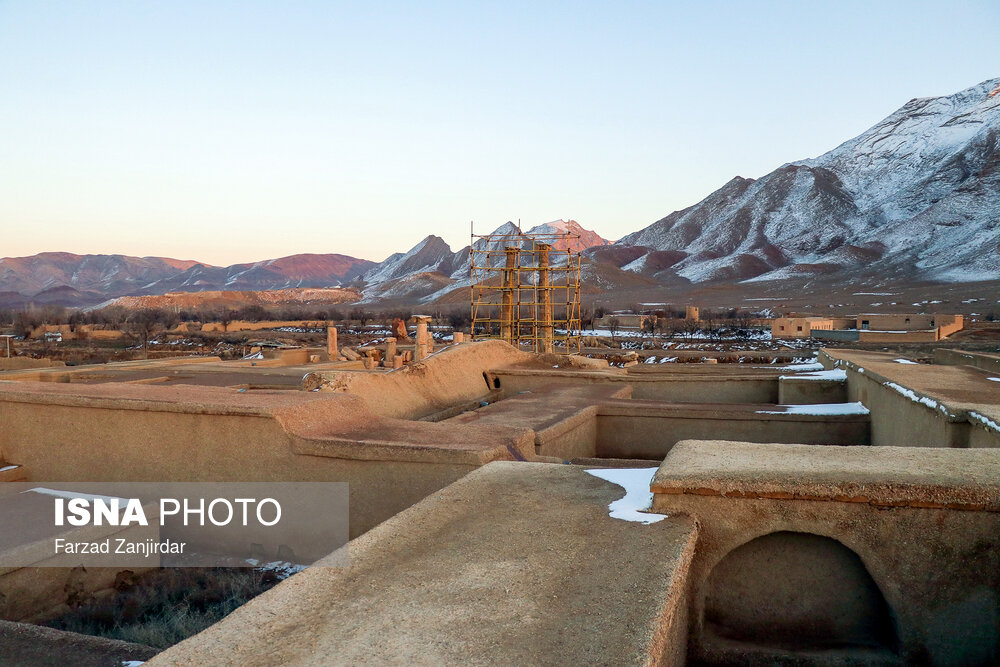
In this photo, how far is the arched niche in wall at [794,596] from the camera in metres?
3.68

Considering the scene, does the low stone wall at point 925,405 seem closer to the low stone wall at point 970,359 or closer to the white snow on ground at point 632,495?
the low stone wall at point 970,359

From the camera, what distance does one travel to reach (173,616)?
491cm

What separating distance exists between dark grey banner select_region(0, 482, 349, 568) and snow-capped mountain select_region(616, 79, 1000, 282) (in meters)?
87.2

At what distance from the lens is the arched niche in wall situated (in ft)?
12.1

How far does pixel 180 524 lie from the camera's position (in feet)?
21.7

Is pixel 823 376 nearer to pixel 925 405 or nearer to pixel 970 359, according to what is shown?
pixel 970 359

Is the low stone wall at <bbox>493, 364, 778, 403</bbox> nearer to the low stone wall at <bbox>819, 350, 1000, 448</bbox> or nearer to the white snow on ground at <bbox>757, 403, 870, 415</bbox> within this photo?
the low stone wall at <bbox>819, 350, 1000, 448</bbox>

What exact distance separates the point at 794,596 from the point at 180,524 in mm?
5350

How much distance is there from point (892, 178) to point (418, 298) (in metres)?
87.9

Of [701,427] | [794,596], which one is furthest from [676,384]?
[794,596]

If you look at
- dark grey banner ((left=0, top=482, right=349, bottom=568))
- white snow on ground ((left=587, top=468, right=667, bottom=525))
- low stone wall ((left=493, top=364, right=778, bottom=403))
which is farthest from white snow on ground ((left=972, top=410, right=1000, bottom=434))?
low stone wall ((left=493, top=364, right=778, bottom=403))

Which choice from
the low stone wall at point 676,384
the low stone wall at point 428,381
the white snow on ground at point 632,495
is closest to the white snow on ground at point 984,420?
the white snow on ground at point 632,495

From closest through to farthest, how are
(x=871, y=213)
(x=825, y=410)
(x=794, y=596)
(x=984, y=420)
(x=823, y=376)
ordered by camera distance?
(x=794, y=596) → (x=984, y=420) → (x=825, y=410) → (x=823, y=376) → (x=871, y=213)

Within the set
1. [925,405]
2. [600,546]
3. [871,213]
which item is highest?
[871,213]
